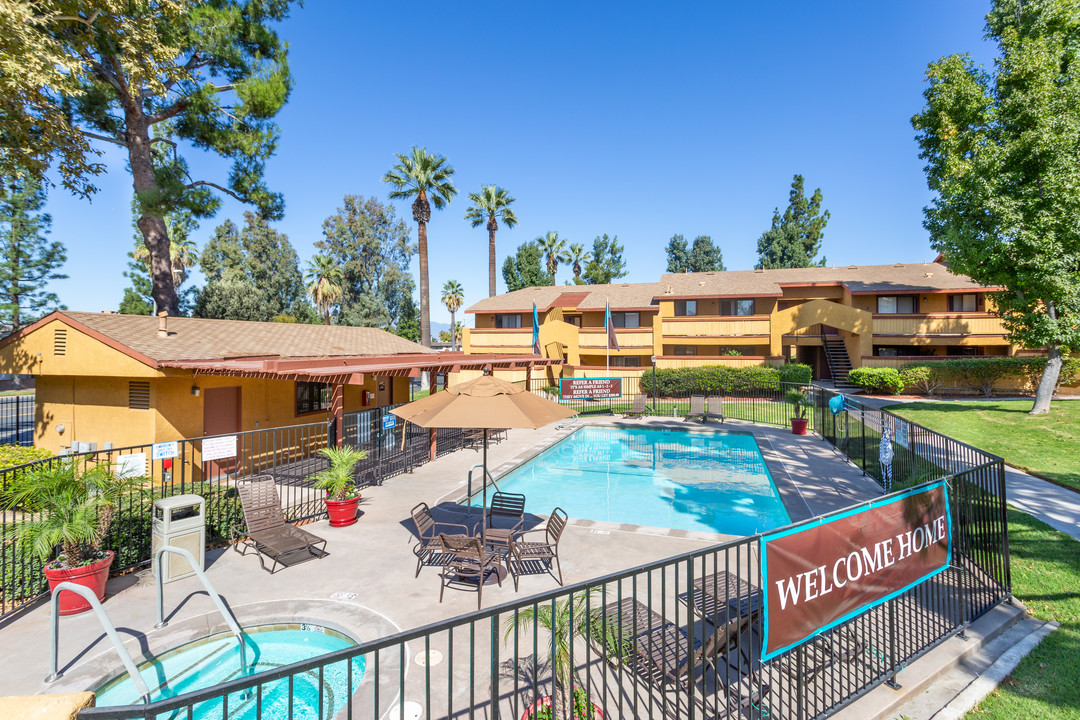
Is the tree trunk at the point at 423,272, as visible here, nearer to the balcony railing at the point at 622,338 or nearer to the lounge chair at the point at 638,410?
the balcony railing at the point at 622,338

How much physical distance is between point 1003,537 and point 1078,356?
27435mm

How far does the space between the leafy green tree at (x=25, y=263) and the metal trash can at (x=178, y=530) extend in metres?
49.6

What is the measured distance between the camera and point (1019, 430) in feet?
50.8

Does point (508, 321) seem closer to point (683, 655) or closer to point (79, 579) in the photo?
point (79, 579)

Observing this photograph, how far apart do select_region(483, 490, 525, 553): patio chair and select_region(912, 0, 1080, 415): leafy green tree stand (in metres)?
18.2

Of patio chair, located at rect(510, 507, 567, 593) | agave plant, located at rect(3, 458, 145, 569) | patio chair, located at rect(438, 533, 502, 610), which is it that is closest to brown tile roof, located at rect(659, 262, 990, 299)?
patio chair, located at rect(510, 507, 567, 593)

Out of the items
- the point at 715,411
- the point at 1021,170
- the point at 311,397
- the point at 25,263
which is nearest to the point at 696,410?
the point at 715,411

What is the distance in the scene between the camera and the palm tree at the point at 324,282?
1802 inches

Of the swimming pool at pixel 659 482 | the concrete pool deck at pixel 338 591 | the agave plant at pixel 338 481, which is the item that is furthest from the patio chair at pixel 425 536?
the swimming pool at pixel 659 482

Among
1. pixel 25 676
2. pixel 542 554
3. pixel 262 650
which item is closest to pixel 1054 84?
pixel 542 554

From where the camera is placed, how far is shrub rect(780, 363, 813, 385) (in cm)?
2770

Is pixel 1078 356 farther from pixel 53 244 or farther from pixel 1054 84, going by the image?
pixel 53 244

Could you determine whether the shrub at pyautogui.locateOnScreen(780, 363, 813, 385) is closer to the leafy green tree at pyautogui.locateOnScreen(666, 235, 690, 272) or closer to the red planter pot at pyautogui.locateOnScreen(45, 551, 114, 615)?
the red planter pot at pyautogui.locateOnScreen(45, 551, 114, 615)

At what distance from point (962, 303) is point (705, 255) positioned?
177 feet
